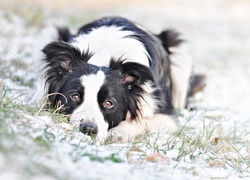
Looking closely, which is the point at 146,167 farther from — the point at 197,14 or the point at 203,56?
the point at 197,14

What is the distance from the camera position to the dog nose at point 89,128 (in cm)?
483

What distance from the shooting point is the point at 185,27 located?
1641cm

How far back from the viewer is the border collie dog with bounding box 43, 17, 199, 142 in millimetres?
5203

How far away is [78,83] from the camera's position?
209 inches

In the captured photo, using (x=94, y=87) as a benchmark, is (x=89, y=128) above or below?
below

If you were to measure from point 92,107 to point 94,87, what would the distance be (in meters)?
0.23

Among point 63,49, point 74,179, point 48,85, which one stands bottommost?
point 74,179

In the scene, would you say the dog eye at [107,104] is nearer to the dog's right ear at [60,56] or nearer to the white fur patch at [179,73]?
the dog's right ear at [60,56]

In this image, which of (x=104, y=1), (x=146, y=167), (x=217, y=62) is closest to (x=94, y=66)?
(x=146, y=167)

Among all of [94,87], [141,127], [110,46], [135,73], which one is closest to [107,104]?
[94,87]

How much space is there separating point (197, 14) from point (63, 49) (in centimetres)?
1480

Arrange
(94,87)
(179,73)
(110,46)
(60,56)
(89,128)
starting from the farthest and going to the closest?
(179,73) → (110,46) → (60,56) → (94,87) → (89,128)

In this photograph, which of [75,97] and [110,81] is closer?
[75,97]

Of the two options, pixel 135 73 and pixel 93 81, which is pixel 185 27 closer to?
pixel 135 73
